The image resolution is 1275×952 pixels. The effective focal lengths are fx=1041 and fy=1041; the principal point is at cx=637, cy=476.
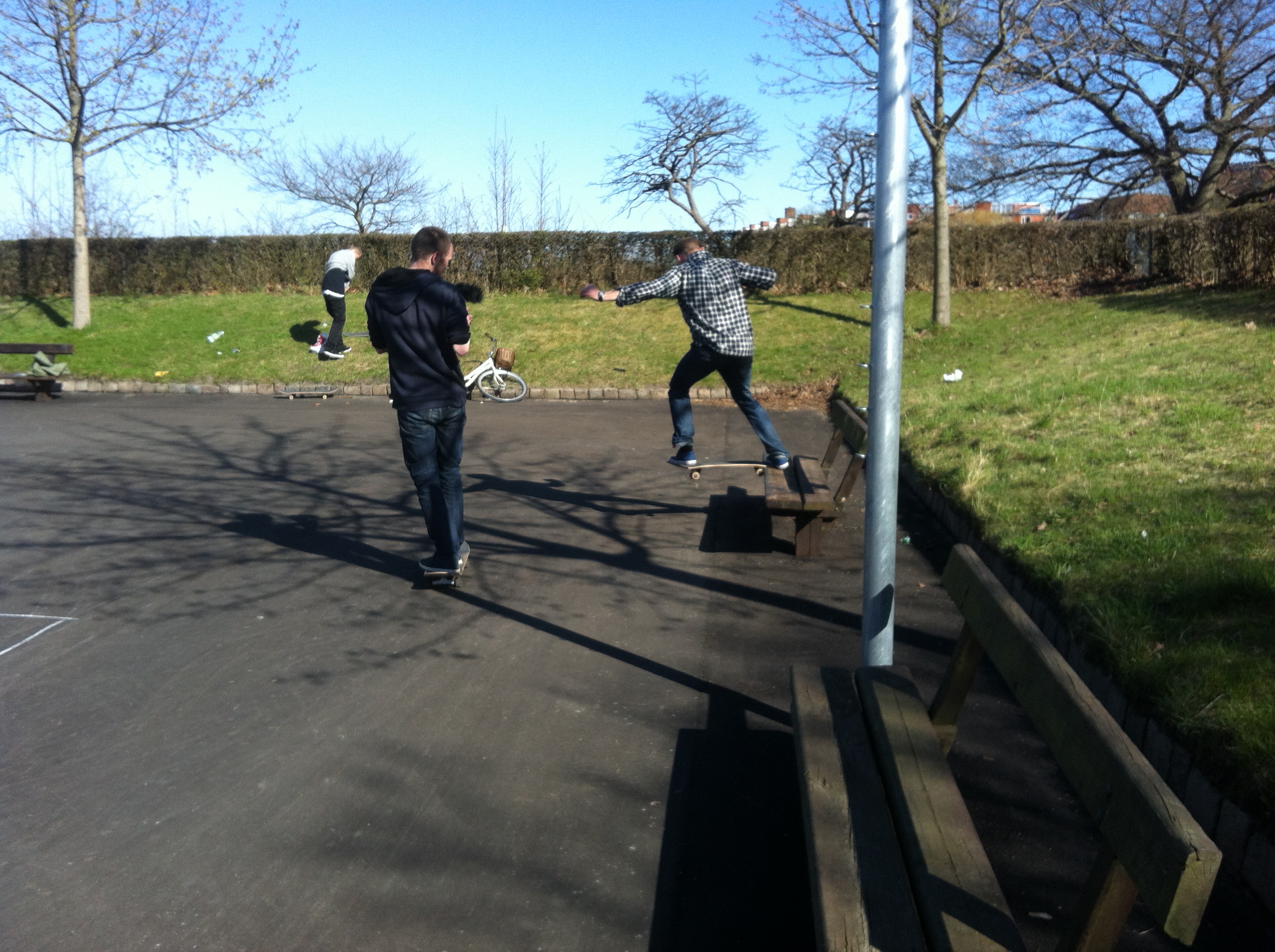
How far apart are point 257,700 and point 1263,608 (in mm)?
4438

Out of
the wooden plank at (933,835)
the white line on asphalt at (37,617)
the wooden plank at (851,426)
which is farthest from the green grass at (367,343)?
the wooden plank at (933,835)

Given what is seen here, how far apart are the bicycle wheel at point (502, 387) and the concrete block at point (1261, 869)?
13.5m

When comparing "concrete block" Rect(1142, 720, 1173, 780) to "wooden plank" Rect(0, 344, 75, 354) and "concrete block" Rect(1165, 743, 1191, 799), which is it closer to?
"concrete block" Rect(1165, 743, 1191, 799)

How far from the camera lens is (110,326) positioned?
21375 millimetres

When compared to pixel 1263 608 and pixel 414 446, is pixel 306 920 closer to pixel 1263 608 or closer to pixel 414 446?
pixel 414 446

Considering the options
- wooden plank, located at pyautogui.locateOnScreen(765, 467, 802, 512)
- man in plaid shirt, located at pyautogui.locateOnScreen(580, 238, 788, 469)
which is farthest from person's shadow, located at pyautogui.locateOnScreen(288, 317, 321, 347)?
wooden plank, located at pyautogui.locateOnScreen(765, 467, 802, 512)

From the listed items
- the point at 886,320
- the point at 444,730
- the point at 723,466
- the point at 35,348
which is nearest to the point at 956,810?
the point at 886,320

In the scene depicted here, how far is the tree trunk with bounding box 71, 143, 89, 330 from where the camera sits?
67.9 feet

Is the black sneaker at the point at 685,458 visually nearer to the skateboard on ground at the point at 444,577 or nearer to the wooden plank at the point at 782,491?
the wooden plank at the point at 782,491

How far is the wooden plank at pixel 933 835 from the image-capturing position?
2.38 meters

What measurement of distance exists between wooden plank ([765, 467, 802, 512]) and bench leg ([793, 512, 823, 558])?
164 millimetres

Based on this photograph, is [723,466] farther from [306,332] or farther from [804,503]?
[306,332]

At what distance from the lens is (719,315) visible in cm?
765

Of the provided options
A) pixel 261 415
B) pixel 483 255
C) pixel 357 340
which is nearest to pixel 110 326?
pixel 357 340
